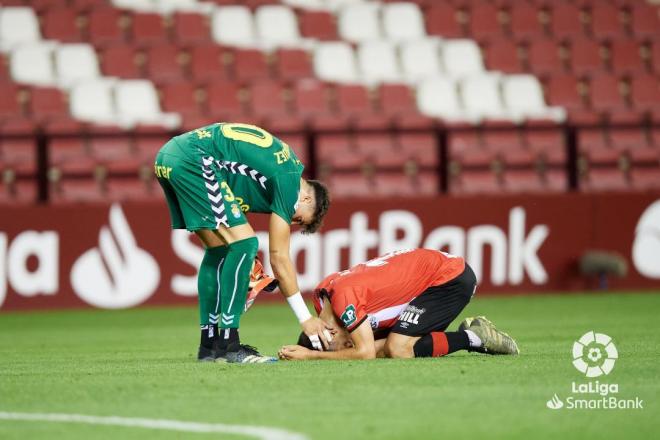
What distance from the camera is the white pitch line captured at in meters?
5.14

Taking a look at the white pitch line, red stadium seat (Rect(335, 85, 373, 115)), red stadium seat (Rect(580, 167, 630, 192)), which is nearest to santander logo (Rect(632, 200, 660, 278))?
red stadium seat (Rect(580, 167, 630, 192))

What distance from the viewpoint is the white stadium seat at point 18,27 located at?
1638 centimetres

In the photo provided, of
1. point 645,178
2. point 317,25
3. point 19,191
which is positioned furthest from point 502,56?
point 19,191

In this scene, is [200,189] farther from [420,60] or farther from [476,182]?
[420,60]

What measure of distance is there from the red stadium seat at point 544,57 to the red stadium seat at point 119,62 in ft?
19.0

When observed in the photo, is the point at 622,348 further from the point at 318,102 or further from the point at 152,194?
the point at 318,102

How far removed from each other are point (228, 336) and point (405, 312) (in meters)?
1.17

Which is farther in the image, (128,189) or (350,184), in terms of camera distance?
(350,184)

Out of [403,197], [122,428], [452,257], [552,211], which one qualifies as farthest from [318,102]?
[122,428]

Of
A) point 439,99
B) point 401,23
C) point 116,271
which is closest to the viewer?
point 116,271

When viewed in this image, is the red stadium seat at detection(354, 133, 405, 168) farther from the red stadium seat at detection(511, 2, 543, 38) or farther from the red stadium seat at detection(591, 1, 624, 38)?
the red stadium seat at detection(591, 1, 624, 38)

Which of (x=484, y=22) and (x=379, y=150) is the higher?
(x=484, y=22)

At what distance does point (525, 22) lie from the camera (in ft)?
61.3

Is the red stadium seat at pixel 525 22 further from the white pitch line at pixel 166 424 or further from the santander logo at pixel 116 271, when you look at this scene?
the white pitch line at pixel 166 424
